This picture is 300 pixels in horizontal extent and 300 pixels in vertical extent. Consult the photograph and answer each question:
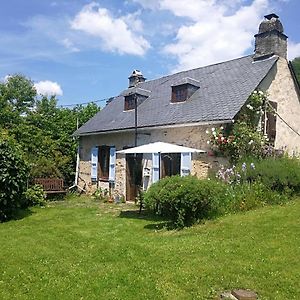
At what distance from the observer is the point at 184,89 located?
14688 mm

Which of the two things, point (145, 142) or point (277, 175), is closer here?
point (277, 175)

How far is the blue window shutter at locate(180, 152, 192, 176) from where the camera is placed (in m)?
12.3

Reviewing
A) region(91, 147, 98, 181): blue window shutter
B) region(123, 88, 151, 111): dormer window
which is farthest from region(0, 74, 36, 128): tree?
region(123, 88, 151, 111): dormer window

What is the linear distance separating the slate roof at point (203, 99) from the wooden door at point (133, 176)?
1347mm

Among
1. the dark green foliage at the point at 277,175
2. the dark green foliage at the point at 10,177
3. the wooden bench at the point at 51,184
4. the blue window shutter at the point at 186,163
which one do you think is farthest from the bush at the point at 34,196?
the dark green foliage at the point at 277,175

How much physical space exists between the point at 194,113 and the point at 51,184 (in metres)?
7.18

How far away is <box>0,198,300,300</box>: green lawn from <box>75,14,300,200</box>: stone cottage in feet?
13.9

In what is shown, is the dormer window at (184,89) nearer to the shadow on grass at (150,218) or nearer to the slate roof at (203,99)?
the slate roof at (203,99)

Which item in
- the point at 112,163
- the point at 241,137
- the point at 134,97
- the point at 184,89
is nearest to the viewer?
the point at 241,137

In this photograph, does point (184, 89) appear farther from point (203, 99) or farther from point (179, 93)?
point (203, 99)

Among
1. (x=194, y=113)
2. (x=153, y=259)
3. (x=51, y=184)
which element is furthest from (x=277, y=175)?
(x=51, y=184)

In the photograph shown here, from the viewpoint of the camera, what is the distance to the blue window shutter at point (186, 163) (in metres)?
12.3

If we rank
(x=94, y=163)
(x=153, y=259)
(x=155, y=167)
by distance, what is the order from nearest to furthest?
1. (x=153, y=259)
2. (x=155, y=167)
3. (x=94, y=163)

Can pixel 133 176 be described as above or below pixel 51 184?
above
